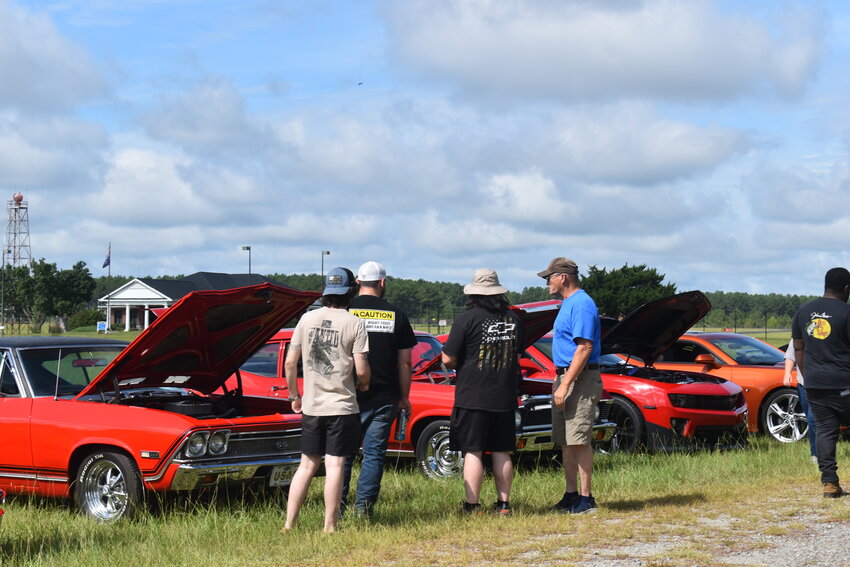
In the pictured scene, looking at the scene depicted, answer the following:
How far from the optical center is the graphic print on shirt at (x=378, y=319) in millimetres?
7172

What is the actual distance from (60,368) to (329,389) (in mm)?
2618

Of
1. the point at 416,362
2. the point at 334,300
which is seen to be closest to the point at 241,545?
the point at 334,300

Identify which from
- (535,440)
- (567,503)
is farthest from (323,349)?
(535,440)

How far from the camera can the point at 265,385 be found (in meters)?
10.5

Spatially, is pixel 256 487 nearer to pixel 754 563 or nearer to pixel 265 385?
pixel 265 385

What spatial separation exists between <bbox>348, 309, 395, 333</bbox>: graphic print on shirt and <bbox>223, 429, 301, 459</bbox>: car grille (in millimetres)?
1191

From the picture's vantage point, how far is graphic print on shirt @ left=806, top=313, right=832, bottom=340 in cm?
847

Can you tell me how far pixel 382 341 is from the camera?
721 cm

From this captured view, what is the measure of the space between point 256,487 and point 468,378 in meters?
2.14

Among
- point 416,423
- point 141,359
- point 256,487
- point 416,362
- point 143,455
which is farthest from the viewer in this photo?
point 416,362

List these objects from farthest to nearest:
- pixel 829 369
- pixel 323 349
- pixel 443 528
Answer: pixel 829 369 → pixel 443 528 → pixel 323 349

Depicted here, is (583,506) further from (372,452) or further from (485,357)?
(372,452)

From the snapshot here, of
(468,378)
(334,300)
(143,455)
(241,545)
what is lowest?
(241,545)

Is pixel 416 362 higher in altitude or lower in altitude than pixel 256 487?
higher
